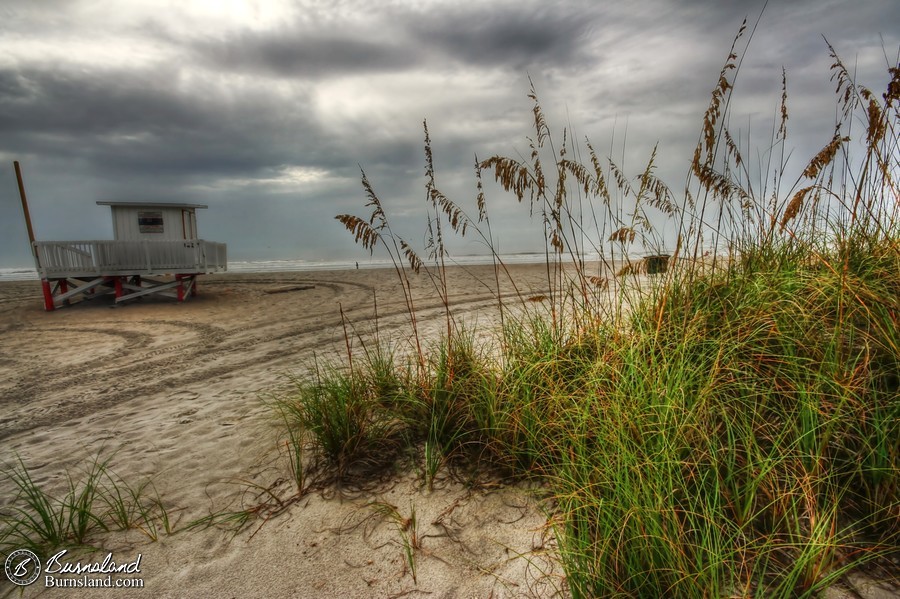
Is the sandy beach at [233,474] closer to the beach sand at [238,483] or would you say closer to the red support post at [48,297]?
the beach sand at [238,483]

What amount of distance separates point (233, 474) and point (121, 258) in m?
12.7

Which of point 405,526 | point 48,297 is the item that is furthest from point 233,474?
point 48,297

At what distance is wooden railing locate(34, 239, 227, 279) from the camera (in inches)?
496

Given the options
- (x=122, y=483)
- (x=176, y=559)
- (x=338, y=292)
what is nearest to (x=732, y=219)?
(x=176, y=559)

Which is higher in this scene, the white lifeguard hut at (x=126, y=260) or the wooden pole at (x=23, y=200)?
the wooden pole at (x=23, y=200)

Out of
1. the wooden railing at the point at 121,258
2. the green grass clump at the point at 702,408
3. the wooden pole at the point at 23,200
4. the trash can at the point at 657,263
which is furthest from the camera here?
the wooden pole at the point at 23,200

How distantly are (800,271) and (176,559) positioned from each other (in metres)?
4.41

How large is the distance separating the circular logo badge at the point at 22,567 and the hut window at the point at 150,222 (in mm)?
15032

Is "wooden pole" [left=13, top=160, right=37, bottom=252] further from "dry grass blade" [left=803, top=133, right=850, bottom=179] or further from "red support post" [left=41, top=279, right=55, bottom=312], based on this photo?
"dry grass blade" [left=803, top=133, right=850, bottom=179]

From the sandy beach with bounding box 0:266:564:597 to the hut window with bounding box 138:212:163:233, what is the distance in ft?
22.6

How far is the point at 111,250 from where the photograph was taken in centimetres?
1312

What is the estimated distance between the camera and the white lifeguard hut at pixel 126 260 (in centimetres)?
1272

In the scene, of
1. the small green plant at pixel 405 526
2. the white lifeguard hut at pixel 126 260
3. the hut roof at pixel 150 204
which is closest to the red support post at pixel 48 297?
the white lifeguard hut at pixel 126 260

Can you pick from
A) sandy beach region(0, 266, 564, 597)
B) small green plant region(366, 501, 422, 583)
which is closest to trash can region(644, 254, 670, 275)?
sandy beach region(0, 266, 564, 597)
